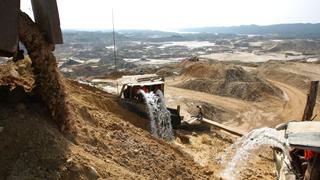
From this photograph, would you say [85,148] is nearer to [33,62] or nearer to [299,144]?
[33,62]

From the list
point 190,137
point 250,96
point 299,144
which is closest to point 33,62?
point 299,144

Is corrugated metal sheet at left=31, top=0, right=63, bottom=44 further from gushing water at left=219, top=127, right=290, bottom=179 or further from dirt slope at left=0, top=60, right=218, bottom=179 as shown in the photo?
gushing water at left=219, top=127, right=290, bottom=179

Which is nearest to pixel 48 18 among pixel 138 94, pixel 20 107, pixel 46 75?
pixel 46 75

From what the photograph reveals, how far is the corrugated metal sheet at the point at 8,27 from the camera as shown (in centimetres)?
630

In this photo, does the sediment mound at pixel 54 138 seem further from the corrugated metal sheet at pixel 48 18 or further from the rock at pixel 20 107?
the corrugated metal sheet at pixel 48 18

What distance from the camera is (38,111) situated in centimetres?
720

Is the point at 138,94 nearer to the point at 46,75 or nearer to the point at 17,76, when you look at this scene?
the point at 17,76

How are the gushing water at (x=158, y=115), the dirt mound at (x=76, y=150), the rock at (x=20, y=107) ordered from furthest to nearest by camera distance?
the gushing water at (x=158, y=115) → the rock at (x=20, y=107) → the dirt mound at (x=76, y=150)

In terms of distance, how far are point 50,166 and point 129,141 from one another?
306 centimetres

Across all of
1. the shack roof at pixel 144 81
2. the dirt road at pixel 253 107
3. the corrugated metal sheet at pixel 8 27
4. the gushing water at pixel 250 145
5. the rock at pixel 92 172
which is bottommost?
the dirt road at pixel 253 107

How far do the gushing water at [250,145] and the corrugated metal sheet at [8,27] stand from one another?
24.5ft

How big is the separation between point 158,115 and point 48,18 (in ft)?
34.5

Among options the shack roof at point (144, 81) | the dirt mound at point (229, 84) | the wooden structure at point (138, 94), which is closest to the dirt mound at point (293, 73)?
the dirt mound at point (229, 84)

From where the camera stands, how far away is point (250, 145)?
49.4ft
